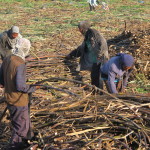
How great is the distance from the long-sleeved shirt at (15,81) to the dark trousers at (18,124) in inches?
3.7

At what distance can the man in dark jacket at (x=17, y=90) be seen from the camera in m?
3.75

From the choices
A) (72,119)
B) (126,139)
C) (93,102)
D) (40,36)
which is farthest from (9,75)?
(40,36)

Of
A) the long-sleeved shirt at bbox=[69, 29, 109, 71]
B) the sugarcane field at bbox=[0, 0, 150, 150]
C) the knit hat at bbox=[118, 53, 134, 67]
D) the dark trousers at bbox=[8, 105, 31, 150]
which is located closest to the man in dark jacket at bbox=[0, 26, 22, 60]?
the sugarcane field at bbox=[0, 0, 150, 150]

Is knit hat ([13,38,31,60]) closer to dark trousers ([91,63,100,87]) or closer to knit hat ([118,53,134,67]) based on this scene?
knit hat ([118,53,134,67])

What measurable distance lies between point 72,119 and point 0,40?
3379 mm

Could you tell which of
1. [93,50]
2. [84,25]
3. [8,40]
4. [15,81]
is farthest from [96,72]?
[15,81]

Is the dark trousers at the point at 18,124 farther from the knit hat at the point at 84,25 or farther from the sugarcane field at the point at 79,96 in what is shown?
the knit hat at the point at 84,25

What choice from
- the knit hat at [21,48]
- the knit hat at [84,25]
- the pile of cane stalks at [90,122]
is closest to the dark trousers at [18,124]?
the pile of cane stalks at [90,122]

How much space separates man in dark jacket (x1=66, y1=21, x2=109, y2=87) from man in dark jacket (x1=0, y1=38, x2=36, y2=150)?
2.31 metres

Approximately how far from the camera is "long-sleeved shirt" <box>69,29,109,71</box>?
236 inches

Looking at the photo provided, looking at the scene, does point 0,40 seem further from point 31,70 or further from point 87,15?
point 87,15

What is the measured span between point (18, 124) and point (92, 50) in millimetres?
2753

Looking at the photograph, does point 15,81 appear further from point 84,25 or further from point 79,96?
→ point 84,25

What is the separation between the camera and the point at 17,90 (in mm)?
3855
